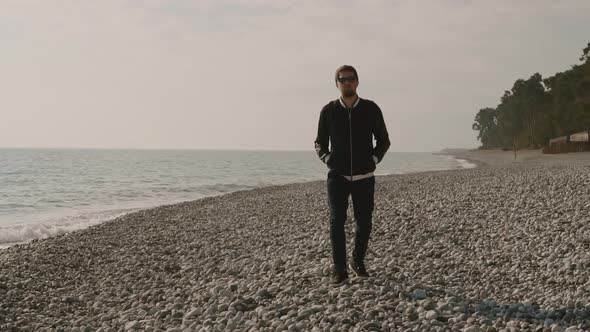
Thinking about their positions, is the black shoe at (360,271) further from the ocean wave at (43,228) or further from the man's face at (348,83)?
the ocean wave at (43,228)

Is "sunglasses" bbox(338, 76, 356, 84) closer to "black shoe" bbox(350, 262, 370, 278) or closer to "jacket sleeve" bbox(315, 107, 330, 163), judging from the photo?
"jacket sleeve" bbox(315, 107, 330, 163)

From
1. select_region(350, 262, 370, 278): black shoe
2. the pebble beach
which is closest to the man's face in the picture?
select_region(350, 262, 370, 278): black shoe

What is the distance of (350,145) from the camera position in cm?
612

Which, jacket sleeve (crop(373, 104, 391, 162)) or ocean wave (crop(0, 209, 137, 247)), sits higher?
jacket sleeve (crop(373, 104, 391, 162))

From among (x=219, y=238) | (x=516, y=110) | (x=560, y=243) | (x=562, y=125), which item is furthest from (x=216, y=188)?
(x=516, y=110)


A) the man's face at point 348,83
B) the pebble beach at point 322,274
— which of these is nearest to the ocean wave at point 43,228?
the pebble beach at point 322,274

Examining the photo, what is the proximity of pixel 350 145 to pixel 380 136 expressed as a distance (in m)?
0.49

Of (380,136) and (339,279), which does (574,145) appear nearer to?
(380,136)

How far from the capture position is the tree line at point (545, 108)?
55.0 metres

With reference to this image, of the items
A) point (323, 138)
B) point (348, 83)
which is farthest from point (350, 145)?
point (348, 83)

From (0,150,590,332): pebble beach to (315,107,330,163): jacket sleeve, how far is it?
184cm

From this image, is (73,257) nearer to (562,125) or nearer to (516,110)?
(562,125)

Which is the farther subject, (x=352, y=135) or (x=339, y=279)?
(x=339, y=279)

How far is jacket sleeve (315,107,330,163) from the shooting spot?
629 centimetres
